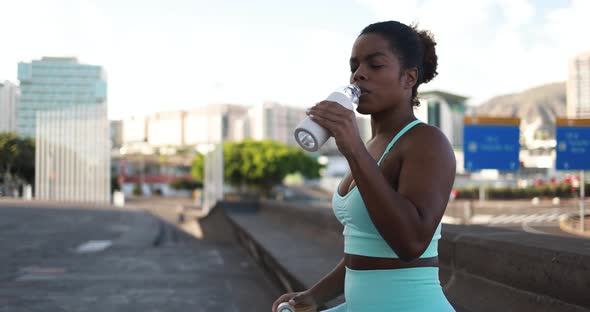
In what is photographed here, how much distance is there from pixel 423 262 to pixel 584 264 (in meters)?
1.29

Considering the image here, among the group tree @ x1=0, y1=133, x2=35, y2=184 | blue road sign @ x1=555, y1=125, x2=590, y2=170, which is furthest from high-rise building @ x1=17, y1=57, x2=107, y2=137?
blue road sign @ x1=555, y1=125, x2=590, y2=170

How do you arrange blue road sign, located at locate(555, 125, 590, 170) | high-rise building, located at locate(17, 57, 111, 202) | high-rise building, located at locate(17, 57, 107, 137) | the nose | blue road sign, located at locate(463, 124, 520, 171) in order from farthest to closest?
blue road sign, located at locate(463, 124, 520, 171) → blue road sign, located at locate(555, 125, 590, 170) → high-rise building, located at locate(17, 57, 111, 202) → high-rise building, located at locate(17, 57, 107, 137) → the nose

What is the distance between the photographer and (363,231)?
1592 millimetres

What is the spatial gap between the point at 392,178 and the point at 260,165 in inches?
3236

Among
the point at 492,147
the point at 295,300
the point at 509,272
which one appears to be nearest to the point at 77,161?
the point at 492,147

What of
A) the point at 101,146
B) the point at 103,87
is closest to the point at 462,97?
the point at 101,146

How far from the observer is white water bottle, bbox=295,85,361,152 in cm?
142

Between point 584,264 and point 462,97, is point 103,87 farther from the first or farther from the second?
point 462,97

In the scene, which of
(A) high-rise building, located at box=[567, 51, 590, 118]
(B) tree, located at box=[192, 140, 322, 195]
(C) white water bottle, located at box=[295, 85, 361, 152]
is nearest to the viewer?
(C) white water bottle, located at box=[295, 85, 361, 152]

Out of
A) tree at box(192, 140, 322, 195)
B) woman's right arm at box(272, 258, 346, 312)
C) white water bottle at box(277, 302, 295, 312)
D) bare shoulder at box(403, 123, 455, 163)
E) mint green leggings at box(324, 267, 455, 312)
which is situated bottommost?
tree at box(192, 140, 322, 195)

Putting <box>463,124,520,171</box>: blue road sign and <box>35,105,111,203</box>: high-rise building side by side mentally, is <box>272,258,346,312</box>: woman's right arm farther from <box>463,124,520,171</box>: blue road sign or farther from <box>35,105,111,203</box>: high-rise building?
<box>35,105,111,203</box>: high-rise building

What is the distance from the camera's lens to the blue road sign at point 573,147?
83.8 ft

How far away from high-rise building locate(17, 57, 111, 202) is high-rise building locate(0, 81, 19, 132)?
0.44 metres

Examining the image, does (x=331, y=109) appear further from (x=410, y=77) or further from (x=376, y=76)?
(x=410, y=77)
